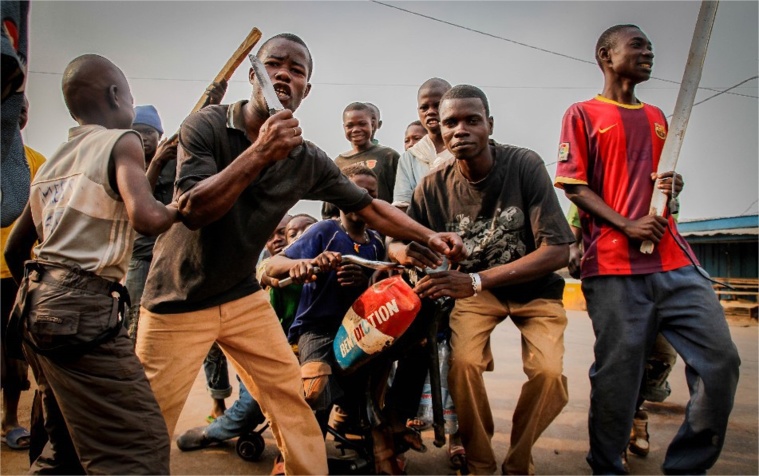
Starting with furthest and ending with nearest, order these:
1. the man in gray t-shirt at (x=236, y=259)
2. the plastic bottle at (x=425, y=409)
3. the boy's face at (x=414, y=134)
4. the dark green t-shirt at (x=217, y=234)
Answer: the boy's face at (x=414, y=134)
the plastic bottle at (x=425, y=409)
the dark green t-shirt at (x=217, y=234)
the man in gray t-shirt at (x=236, y=259)

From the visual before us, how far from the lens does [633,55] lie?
289cm

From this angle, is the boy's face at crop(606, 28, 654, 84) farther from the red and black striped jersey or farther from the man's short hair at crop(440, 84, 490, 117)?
the man's short hair at crop(440, 84, 490, 117)

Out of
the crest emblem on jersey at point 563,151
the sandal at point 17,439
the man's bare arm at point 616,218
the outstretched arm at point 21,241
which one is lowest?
the sandal at point 17,439

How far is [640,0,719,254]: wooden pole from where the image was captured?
271cm

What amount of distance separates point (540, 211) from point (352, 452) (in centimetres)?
192

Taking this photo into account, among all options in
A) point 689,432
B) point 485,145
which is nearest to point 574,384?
point 689,432

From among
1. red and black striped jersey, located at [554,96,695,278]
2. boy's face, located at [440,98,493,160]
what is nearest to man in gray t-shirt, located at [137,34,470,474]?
boy's face, located at [440,98,493,160]

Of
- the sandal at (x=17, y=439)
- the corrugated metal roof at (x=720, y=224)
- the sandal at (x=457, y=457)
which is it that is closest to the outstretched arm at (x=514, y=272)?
the sandal at (x=457, y=457)

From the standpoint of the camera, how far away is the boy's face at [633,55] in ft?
9.50

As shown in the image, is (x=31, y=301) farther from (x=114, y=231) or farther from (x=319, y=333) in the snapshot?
(x=319, y=333)

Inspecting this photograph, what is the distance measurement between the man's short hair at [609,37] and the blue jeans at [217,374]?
334 cm

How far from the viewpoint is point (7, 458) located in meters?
3.06

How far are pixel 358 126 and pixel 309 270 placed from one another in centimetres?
247

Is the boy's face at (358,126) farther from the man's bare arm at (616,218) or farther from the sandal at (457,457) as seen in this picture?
the sandal at (457,457)
